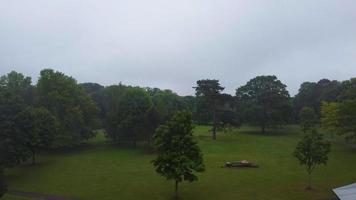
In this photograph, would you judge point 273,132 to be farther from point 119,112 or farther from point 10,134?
point 10,134

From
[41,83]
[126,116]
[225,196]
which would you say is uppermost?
[41,83]

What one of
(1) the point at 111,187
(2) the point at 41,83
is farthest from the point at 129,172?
(2) the point at 41,83

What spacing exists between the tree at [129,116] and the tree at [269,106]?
22458 mm

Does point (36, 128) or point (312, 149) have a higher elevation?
point (36, 128)

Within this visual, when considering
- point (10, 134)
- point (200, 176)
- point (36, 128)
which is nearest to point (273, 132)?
point (200, 176)

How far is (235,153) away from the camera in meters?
69.4

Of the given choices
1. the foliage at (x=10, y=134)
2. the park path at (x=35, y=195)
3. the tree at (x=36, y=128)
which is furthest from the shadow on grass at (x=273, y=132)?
the park path at (x=35, y=195)

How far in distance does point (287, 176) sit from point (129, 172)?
19.4 meters

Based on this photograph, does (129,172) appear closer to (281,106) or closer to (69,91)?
(69,91)

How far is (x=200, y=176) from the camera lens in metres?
55.4

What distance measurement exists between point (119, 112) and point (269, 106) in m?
30.3

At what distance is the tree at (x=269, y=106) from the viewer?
89812mm

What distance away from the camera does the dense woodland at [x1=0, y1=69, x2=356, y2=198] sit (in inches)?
2378

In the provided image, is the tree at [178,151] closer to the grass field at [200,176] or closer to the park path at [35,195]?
the grass field at [200,176]
